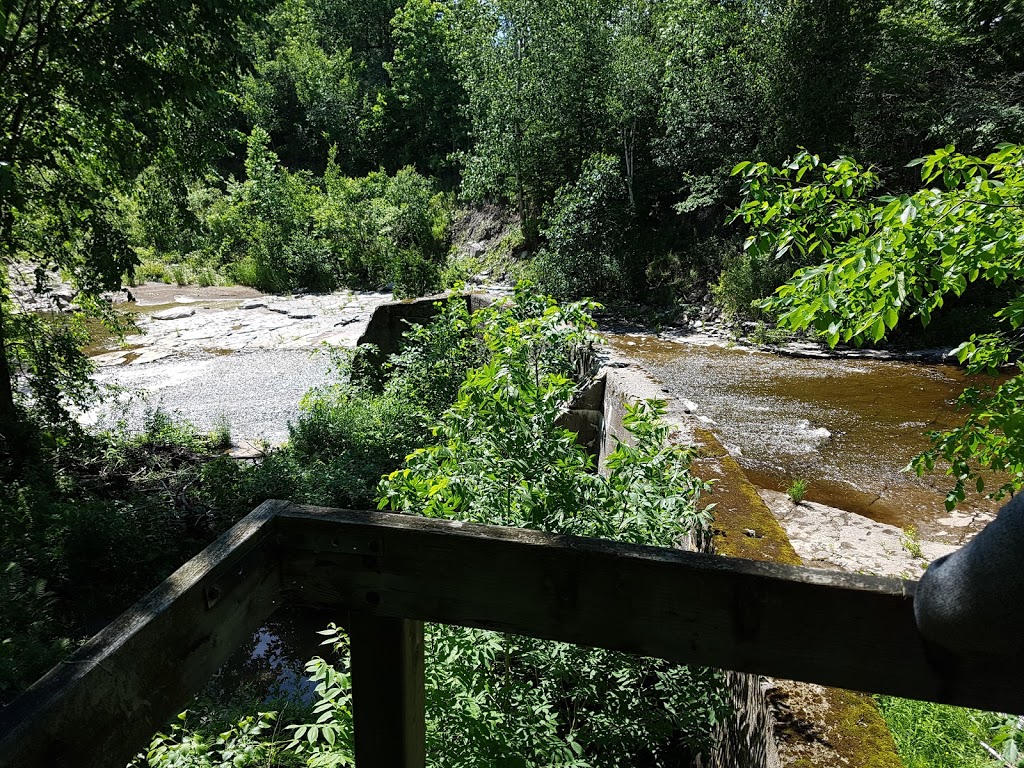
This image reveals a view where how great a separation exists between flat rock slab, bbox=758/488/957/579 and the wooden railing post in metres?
3.83

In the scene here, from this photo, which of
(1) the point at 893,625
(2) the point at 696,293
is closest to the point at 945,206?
(1) the point at 893,625

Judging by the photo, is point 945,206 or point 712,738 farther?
point 712,738

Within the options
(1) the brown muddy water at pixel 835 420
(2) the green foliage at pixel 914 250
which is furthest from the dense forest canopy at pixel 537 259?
(1) the brown muddy water at pixel 835 420

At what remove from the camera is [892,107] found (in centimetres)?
1316

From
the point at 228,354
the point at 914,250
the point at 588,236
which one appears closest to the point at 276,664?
the point at 914,250

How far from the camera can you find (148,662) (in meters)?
0.91

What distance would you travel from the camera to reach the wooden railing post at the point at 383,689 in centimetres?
115

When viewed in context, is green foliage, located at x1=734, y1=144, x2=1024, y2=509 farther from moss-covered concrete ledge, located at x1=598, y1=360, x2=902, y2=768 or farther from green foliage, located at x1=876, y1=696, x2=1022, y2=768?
green foliage, located at x1=876, y1=696, x2=1022, y2=768

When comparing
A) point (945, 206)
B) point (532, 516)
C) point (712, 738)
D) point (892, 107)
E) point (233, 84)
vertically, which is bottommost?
point (712, 738)

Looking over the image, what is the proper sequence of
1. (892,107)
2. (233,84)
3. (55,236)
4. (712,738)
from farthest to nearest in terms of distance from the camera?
(892,107)
(233,84)
(55,236)
(712,738)

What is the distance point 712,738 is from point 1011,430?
1564 mm

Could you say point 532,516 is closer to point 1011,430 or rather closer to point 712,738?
point 712,738

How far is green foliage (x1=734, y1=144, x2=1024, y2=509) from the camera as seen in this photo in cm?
183

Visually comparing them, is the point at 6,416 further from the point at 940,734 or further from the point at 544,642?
the point at 940,734
